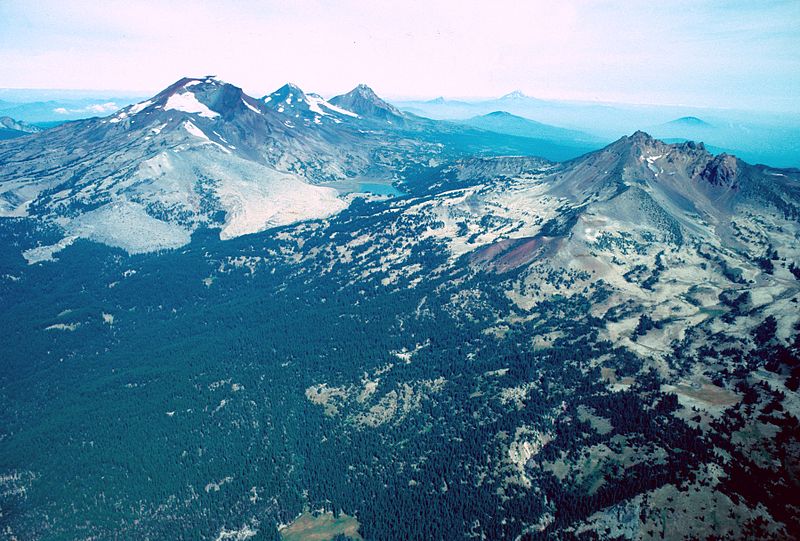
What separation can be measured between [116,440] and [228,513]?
2054 inches

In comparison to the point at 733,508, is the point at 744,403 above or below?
above

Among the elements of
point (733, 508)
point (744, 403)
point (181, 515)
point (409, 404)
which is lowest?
point (181, 515)

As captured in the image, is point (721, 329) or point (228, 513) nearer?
point (228, 513)

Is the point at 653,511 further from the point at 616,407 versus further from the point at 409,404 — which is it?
the point at 409,404

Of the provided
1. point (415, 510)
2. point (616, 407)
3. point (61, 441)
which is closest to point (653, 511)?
point (616, 407)

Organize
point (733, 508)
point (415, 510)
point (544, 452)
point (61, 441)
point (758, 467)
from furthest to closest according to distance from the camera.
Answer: point (61, 441)
point (544, 452)
point (415, 510)
point (758, 467)
point (733, 508)

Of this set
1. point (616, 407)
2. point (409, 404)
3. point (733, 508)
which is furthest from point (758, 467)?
point (409, 404)

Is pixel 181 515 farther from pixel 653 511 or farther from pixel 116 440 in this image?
pixel 653 511

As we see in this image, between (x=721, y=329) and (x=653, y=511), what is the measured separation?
10095 centimetres

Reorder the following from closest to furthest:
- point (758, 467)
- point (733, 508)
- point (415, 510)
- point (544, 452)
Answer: point (733, 508), point (758, 467), point (415, 510), point (544, 452)

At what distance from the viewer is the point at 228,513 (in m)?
150

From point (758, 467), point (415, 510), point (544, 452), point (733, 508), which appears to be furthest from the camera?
point (544, 452)

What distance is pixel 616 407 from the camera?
164m

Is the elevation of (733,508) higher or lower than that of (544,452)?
higher
